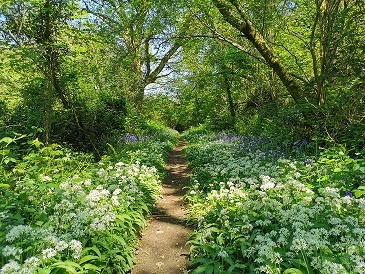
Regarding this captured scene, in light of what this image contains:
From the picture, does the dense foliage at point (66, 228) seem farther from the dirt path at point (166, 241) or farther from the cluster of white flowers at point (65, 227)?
the dirt path at point (166, 241)

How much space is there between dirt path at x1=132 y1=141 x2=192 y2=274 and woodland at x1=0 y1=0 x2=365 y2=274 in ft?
0.76

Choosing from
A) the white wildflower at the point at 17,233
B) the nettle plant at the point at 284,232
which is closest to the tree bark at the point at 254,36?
the nettle plant at the point at 284,232

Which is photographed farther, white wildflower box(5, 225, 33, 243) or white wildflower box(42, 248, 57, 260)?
white wildflower box(5, 225, 33, 243)

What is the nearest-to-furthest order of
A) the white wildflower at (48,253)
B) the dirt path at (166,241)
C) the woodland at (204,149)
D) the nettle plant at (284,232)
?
1. the white wildflower at (48,253)
2. the nettle plant at (284,232)
3. the woodland at (204,149)
4. the dirt path at (166,241)

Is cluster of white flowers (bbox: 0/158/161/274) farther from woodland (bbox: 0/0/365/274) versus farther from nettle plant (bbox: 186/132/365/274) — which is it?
nettle plant (bbox: 186/132/365/274)

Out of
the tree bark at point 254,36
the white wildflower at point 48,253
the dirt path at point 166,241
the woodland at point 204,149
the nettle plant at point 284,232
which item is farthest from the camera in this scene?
the tree bark at point 254,36

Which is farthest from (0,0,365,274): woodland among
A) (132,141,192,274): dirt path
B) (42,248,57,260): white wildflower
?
(132,141,192,274): dirt path

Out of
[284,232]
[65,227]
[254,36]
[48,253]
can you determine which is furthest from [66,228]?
[254,36]

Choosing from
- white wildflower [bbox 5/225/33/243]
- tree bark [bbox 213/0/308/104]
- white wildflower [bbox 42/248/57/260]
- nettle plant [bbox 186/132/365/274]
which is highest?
tree bark [bbox 213/0/308/104]

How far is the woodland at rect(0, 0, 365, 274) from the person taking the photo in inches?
133

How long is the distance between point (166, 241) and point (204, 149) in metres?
6.12

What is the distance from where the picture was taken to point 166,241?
199 inches

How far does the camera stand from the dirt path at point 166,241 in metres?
4.24

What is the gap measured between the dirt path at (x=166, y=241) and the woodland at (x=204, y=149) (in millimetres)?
231
